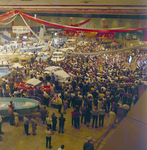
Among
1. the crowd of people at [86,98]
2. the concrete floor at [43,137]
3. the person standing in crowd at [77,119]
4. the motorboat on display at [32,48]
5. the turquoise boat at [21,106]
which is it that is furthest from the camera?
the motorboat on display at [32,48]

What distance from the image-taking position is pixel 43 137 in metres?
5.59

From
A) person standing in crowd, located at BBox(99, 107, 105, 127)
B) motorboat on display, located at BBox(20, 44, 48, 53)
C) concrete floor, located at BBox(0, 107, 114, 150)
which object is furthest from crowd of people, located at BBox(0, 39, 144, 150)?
motorboat on display, located at BBox(20, 44, 48, 53)

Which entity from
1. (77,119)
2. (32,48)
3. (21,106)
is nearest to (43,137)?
(77,119)

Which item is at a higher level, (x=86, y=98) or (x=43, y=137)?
(x=86, y=98)

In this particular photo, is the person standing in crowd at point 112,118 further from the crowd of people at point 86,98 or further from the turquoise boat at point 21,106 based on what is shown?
the turquoise boat at point 21,106

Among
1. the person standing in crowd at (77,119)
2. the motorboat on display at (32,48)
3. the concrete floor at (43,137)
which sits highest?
the motorboat on display at (32,48)

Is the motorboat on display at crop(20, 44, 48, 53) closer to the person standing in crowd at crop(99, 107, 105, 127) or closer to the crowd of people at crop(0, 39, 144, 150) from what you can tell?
the crowd of people at crop(0, 39, 144, 150)

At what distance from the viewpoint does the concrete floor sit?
202 inches

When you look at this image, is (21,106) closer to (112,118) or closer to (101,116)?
(101,116)

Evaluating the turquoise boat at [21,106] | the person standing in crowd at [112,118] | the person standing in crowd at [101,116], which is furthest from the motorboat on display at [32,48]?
the person standing in crowd at [112,118]

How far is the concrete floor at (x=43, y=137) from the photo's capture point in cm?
513

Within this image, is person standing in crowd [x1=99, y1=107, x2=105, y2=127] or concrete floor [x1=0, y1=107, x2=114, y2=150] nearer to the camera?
concrete floor [x1=0, y1=107, x2=114, y2=150]

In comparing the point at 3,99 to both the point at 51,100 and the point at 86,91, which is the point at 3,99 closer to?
the point at 51,100

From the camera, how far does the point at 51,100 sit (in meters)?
8.06
